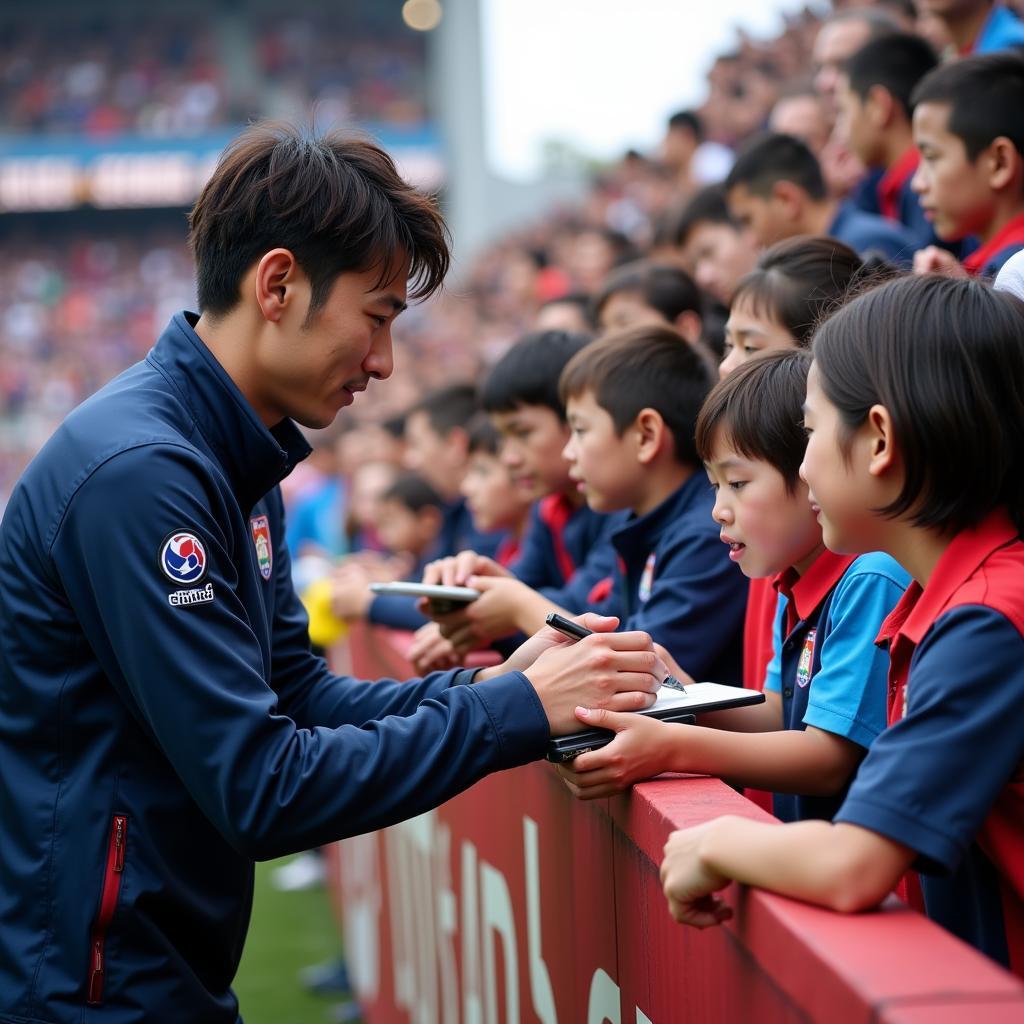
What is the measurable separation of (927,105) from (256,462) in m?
2.27

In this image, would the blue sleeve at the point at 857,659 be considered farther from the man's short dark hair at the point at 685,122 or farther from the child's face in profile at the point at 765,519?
the man's short dark hair at the point at 685,122

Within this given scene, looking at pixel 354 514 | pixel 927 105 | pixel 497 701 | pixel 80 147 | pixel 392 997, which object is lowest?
pixel 392 997

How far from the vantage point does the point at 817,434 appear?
1758 mm

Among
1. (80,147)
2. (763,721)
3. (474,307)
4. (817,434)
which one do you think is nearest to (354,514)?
(763,721)

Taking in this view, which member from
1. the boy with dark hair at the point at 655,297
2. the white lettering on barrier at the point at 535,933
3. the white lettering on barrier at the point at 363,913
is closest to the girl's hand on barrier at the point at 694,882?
the white lettering on barrier at the point at 535,933

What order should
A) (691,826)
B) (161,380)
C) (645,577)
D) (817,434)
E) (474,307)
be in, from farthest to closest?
1. (474,307)
2. (645,577)
3. (161,380)
4. (817,434)
5. (691,826)

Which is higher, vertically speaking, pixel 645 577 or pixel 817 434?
pixel 817 434

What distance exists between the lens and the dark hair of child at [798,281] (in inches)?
116

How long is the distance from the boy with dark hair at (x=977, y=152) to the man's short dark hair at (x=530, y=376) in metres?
1.03

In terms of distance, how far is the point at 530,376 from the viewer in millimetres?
3838

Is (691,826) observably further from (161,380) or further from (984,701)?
(161,380)

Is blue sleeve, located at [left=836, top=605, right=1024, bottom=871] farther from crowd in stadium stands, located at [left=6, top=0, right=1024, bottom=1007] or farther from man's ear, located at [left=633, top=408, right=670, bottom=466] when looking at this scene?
man's ear, located at [left=633, top=408, right=670, bottom=466]

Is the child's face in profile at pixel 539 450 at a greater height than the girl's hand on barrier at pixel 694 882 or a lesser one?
greater

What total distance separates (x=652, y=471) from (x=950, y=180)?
122 cm
